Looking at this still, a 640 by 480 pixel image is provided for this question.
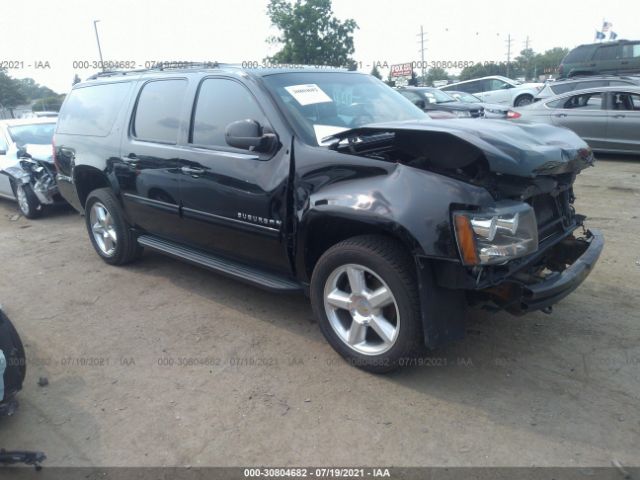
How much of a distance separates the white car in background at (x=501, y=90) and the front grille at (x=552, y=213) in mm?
14708

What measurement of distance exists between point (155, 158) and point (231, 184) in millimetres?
1029

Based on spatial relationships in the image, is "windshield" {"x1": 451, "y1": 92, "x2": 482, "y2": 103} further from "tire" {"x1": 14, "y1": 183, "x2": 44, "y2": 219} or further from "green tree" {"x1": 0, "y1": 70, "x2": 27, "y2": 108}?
"green tree" {"x1": 0, "y1": 70, "x2": 27, "y2": 108}

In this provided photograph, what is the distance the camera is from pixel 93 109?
5.32 meters

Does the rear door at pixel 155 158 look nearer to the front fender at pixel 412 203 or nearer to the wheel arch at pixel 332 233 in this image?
the wheel arch at pixel 332 233

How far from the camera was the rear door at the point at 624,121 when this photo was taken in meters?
9.38

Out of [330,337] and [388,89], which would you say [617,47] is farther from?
[330,337]

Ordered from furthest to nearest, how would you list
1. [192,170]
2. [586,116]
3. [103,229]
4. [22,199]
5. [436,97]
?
1. [436,97]
2. [586,116]
3. [22,199]
4. [103,229]
5. [192,170]

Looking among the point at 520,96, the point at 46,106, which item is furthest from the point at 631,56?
the point at 46,106

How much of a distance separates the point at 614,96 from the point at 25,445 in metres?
10.5

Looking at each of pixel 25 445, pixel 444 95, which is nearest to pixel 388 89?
pixel 25 445

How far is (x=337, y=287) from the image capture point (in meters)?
3.29

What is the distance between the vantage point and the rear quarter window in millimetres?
5016

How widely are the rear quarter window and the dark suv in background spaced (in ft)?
53.5

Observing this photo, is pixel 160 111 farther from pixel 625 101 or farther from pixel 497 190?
pixel 625 101
